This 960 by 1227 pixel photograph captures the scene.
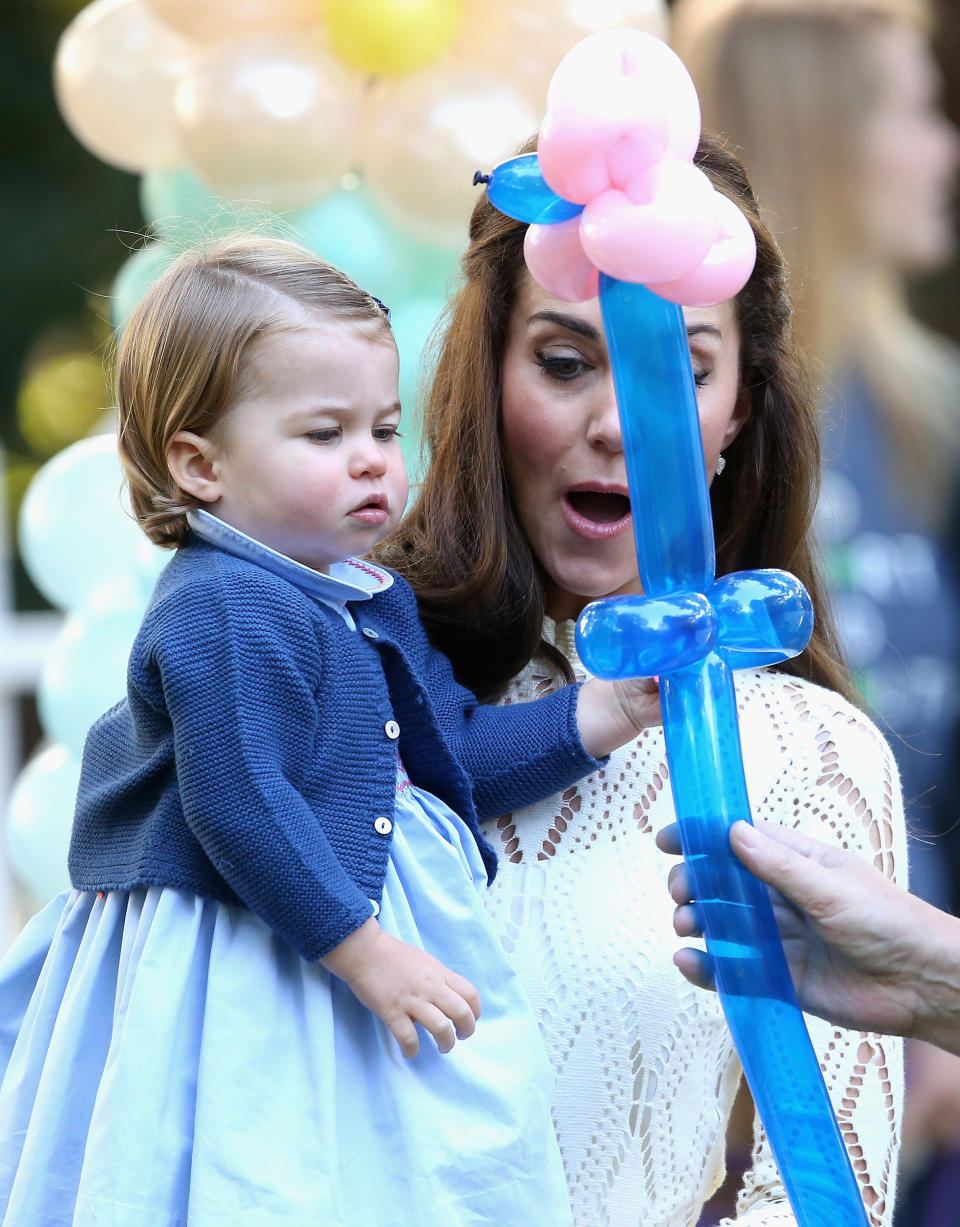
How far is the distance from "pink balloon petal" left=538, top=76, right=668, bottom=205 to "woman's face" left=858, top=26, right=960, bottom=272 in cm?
253

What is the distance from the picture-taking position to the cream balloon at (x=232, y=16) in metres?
2.78

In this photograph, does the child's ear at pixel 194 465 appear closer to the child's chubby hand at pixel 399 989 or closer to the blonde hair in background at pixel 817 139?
the child's chubby hand at pixel 399 989

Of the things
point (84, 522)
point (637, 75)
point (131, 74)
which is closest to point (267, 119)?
point (131, 74)

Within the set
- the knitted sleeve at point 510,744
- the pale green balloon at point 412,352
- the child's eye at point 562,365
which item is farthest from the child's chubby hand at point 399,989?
the pale green balloon at point 412,352

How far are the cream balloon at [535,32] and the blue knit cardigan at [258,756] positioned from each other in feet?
5.42

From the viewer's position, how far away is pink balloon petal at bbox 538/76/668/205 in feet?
3.67

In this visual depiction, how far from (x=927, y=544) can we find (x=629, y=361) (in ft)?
6.81

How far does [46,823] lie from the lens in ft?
9.00

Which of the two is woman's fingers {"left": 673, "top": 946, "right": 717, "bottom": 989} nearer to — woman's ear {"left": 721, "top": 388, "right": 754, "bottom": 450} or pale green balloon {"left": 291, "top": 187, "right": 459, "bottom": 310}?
woman's ear {"left": 721, "top": 388, "right": 754, "bottom": 450}

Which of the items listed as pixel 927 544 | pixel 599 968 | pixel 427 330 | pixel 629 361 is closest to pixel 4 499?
pixel 427 330

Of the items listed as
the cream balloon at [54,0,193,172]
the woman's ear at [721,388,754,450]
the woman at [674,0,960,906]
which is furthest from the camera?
the woman at [674,0,960,906]

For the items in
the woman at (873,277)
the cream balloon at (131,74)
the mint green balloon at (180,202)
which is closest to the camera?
the mint green balloon at (180,202)

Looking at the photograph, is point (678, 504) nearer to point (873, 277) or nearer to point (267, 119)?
point (267, 119)

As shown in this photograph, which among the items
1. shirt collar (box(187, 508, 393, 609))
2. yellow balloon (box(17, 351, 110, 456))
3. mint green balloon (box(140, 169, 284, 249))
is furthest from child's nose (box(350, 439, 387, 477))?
yellow balloon (box(17, 351, 110, 456))
